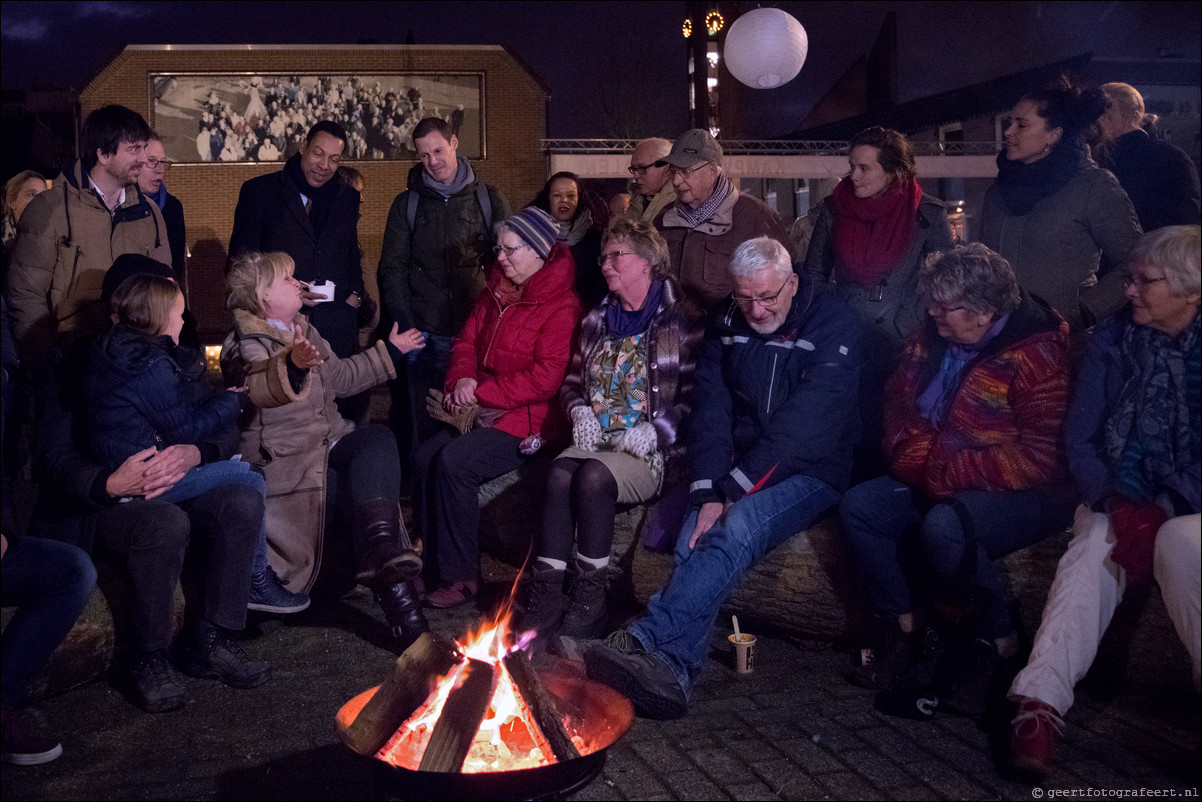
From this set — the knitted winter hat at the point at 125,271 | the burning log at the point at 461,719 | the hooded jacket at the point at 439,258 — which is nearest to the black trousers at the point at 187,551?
the knitted winter hat at the point at 125,271

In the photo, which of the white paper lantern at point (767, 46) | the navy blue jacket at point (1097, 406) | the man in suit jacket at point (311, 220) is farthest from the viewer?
the white paper lantern at point (767, 46)

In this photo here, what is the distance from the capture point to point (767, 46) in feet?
26.7

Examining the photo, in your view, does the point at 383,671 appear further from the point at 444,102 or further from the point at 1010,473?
the point at 444,102

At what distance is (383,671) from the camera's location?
4289mm

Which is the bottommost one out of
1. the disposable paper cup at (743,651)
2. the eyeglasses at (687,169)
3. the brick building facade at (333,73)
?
the disposable paper cup at (743,651)

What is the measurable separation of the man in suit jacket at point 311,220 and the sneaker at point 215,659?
6.83 feet

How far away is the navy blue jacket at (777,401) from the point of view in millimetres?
4297

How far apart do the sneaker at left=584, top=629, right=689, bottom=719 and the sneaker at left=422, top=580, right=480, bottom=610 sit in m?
1.37

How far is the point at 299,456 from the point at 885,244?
9.93 ft

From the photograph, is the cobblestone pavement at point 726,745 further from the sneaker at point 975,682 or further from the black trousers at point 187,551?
the black trousers at point 187,551

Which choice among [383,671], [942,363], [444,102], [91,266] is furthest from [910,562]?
[444,102]

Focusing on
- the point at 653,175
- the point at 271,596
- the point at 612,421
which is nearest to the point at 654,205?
the point at 653,175

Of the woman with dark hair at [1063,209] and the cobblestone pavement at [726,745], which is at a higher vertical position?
the woman with dark hair at [1063,209]

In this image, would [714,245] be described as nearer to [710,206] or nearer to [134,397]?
[710,206]
